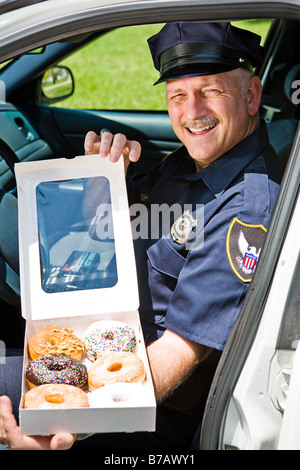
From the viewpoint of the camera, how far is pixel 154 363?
1549mm

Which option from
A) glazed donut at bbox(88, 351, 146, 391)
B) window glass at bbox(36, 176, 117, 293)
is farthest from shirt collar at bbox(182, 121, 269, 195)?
glazed donut at bbox(88, 351, 146, 391)

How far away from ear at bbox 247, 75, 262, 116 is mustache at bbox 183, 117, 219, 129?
4.7 inches

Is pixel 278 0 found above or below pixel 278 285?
above

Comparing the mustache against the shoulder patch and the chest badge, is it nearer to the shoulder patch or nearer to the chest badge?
the chest badge

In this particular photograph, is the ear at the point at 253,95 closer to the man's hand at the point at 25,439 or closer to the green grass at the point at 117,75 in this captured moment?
the man's hand at the point at 25,439

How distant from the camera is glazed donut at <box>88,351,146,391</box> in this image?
1.40 m

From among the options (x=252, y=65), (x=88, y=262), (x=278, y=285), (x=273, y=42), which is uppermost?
(x=273, y=42)

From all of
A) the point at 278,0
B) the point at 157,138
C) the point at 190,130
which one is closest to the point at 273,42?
the point at 157,138

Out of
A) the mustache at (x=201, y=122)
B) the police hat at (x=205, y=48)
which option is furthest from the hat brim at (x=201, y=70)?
the mustache at (x=201, y=122)

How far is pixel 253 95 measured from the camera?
1828mm
